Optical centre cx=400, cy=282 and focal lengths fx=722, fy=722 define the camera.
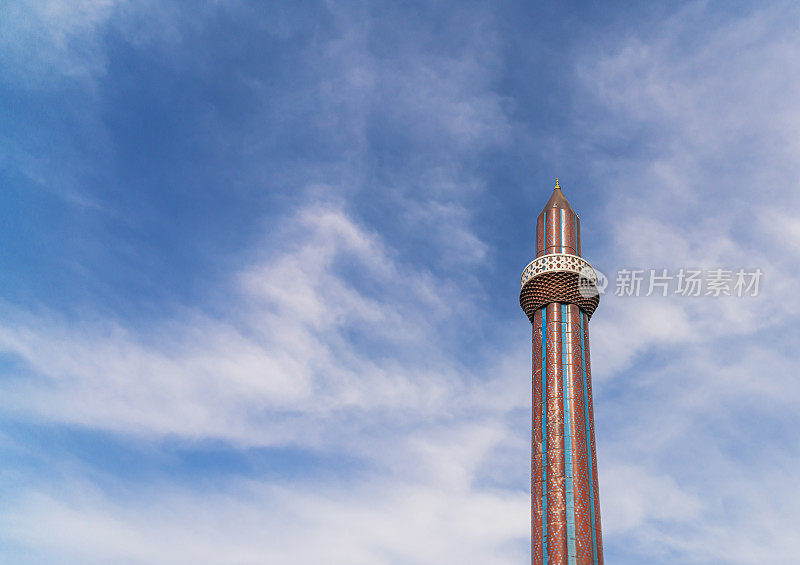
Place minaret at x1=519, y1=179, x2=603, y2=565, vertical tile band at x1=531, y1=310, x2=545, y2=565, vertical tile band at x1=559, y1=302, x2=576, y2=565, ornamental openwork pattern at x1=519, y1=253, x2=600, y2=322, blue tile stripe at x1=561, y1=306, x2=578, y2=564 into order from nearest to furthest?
blue tile stripe at x1=561, y1=306, x2=578, y2=564 → vertical tile band at x1=559, y1=302, x2=576, y2=565 → minaret at x1=519, y1=179, x2=603, y2=565 → vertical tile band at x1=531, y1=310, x2=545, y2=565 → ornamental openwork pattern at x1=519, y1=253, x2=600, y2=322

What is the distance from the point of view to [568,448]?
51.7 m

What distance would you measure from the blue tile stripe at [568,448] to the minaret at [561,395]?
0.06 meters

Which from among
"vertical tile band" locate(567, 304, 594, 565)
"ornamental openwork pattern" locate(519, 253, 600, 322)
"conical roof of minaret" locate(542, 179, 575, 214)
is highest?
"conical roof of minaret" locate(542, 179, 575, 214)

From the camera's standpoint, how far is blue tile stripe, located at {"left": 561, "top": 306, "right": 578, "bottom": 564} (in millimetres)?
48200

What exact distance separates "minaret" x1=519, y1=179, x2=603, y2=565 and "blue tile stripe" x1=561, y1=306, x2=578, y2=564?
0.21 ft

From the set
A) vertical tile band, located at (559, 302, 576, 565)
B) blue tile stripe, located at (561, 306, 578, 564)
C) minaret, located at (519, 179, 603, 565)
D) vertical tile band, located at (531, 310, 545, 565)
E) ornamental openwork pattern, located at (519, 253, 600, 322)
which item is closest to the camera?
blue tile stripe, located at (561, 306, 578, 564)

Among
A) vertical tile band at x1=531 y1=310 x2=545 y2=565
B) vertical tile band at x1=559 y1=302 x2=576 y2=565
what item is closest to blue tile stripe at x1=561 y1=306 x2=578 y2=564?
Result: vertical tile band at x1=559 y1=302 x2=576 y2=565

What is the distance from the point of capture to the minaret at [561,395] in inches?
1933

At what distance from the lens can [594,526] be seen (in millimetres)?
49812

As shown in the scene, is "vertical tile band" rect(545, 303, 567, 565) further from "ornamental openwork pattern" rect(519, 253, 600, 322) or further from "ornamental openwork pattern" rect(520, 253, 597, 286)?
"ornamental openwork pattern" rect(520, 253, 597, 286)

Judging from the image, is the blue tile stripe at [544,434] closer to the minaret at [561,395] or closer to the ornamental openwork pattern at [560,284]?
the minaret at [561,395]

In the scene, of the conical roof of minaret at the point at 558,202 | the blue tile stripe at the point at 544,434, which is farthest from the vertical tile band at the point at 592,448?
the conical roof of minaret at the point at 558,202

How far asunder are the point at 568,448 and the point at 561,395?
13.4ft

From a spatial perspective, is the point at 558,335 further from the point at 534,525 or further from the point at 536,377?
the point at 534,525
